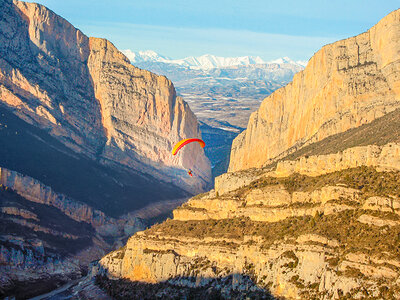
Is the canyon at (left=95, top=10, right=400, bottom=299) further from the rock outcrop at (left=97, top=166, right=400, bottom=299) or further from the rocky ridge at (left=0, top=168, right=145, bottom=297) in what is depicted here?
the rocky ridge at (left=0, top=168, right=145, bottom=297)

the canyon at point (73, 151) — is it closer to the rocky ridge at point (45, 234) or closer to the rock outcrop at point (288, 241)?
the rocky ridge at point (45, 234)

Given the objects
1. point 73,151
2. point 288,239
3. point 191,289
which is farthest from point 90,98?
point 288,239

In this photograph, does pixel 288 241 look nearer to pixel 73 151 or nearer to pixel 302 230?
pixel 302 230

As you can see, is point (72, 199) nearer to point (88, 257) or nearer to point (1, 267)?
point (88, 257)

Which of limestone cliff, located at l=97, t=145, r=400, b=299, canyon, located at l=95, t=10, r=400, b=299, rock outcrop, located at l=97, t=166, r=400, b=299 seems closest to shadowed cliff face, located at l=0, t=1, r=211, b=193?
canyon, located at l=95, t=10, r=400, b=299

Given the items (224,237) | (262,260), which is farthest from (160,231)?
(262,260)

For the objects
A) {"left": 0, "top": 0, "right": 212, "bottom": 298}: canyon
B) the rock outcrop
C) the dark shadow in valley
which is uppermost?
{"left": 0, "top": 0, "right": 212, "bottom": 298}: canyon

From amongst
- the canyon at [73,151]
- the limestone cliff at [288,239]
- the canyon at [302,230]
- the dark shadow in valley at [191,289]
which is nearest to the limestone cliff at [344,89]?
the canyon at [302,230]
